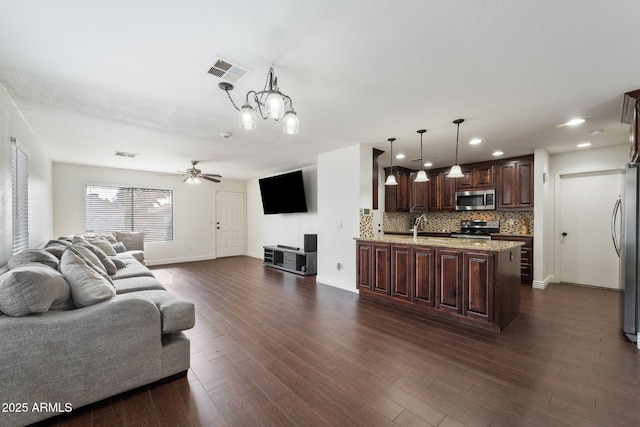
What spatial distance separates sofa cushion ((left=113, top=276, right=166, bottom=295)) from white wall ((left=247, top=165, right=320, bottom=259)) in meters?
3.83

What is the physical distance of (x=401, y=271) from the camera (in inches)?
150

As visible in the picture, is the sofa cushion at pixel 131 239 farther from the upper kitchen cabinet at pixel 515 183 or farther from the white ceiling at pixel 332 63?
the upper kitchen cabinet at pixel 515 183

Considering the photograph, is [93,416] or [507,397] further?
[507,397]

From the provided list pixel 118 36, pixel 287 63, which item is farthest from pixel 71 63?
pixel 287 63

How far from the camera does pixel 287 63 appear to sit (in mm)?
2062

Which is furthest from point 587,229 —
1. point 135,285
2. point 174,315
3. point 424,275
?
point 135,285

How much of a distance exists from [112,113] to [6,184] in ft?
3.86

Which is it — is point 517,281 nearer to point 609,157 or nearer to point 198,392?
point 609,157

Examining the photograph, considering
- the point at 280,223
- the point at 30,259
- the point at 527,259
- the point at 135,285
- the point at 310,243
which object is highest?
the point at 280,223

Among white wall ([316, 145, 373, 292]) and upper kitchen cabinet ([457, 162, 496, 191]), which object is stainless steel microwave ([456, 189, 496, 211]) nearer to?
upper kitchen cabinet ([457, 162, 496, 191])

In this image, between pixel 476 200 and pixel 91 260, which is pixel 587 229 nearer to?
pixel 476 200

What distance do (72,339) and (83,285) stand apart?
417 millimetres

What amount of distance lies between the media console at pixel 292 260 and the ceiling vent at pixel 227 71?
4166mm

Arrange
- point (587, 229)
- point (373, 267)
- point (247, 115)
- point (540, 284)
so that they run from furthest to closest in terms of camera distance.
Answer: point (587, 229), point (540, 284), point (373, 267), point (247, 115)
